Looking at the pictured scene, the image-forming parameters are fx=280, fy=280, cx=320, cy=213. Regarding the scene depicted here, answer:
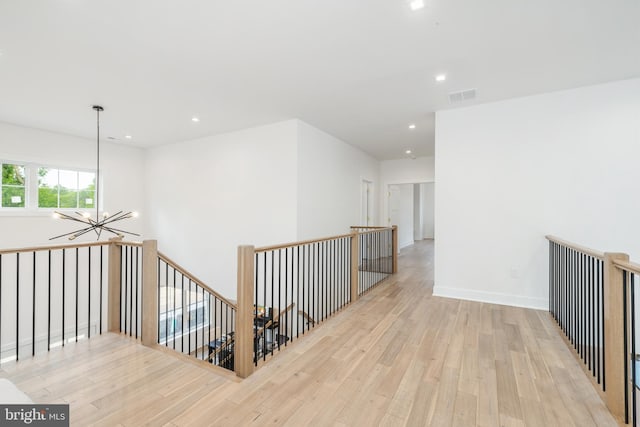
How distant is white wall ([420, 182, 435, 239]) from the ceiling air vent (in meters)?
9.51

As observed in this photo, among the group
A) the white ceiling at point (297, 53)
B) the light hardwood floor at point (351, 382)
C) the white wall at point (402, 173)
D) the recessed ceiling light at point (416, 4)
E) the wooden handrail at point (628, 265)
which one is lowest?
the light hardwood floor at point (351, 382)

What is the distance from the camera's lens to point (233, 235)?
558cm

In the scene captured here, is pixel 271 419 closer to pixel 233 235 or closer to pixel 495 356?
pixel 495 356

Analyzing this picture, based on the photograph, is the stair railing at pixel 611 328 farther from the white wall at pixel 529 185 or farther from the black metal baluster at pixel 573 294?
the white wall at pixel 529 185

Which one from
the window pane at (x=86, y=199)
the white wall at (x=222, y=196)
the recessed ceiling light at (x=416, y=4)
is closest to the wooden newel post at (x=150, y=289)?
the white wall at (x=222, y=196)

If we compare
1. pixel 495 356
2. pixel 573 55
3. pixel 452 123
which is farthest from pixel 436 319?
pixel 573 55

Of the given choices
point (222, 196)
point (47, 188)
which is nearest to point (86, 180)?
point (47, 188)

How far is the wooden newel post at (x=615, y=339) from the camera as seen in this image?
170 centimetres

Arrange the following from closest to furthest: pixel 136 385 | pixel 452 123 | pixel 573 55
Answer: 1. pixel 136 385
2. pixel 573 55
3. pixel 452 123

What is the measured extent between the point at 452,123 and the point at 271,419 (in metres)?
4.26

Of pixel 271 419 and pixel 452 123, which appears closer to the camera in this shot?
pixel 271 419

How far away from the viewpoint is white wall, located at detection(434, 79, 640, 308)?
3357 millimetres

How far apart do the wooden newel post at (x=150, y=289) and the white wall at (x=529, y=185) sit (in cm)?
367

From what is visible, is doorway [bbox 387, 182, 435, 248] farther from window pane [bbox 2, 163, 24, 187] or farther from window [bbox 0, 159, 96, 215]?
window pane [bbox 2, 163, 24, 187]
